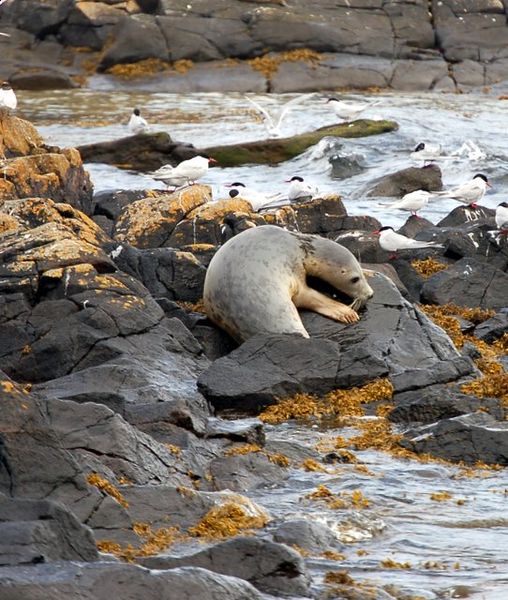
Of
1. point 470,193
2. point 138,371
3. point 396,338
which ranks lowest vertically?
point 470,193

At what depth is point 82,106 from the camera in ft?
99.5

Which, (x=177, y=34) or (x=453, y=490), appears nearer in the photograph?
(x=453, y=490)

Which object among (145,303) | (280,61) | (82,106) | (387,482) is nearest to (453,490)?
(387,482)

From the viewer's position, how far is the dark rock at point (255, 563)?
18.1ft

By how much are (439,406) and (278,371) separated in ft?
4.27

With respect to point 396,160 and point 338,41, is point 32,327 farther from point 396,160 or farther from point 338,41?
point 338,41

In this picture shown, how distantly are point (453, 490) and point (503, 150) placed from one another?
18.0 m

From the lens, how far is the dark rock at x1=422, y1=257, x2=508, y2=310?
12.8 metres

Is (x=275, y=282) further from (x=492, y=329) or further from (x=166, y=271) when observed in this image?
(x=492, y=329)

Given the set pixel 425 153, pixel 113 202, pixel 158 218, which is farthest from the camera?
pixel 425 153

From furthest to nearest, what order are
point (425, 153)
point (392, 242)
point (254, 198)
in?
1. point (425, 153)
2. point (254, 198)
3. point (392, 242)

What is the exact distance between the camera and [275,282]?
11.0 metres

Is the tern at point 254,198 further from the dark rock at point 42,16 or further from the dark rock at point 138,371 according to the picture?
the dark rock at point 42,16

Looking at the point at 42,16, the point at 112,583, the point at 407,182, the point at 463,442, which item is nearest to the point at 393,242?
the point at 463,442
